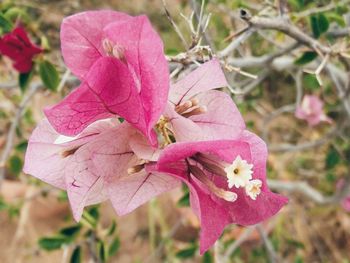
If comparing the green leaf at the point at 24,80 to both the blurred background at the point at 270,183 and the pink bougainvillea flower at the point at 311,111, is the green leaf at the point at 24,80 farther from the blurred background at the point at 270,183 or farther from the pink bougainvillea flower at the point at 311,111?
the pink bougainvillea flower at the point at 311,111

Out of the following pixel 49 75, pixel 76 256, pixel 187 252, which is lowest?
pixel 187 252

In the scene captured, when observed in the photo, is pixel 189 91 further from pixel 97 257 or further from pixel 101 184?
pixel 97 257

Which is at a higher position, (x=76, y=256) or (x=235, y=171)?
(x=235, y=171)

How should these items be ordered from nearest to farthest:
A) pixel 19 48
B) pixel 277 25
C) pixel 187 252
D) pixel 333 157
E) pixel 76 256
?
pixel 277 25
pixel 19 48
pixel 76 256
pixel 187 252
pixel 333 157

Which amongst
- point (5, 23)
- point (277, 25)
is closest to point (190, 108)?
point (277, 25)

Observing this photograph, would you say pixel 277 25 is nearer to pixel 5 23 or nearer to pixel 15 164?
pixel 5 23

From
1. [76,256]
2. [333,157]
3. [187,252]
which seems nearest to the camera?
[76,256]
